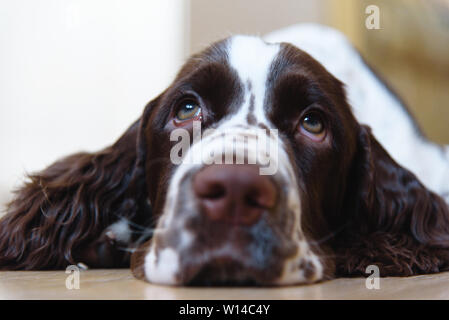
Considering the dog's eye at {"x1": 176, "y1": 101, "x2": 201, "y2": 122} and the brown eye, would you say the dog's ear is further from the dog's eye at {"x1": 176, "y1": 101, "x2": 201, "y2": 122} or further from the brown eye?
the brown eye

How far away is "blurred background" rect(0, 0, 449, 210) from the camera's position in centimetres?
532

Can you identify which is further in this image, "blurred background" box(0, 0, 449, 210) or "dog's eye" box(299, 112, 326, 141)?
"blurred background" box(0, 0, 449, 210)

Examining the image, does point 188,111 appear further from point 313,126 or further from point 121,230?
point 121,230

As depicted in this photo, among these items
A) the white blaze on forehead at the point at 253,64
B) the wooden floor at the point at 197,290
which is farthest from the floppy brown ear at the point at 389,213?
the white blaze on forehead at the point at 253,64

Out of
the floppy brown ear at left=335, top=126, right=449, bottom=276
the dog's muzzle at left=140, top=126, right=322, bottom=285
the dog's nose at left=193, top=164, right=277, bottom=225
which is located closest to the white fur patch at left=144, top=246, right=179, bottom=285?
the dog's muzzle at left=140, top=126, right=322, bottom=285

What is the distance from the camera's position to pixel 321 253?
1.63m

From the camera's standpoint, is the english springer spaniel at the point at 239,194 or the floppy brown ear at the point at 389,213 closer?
the english springer spaniel at the point at 239,194

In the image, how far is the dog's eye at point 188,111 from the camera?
5.94 ft

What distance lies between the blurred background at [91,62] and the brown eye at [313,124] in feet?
10.8

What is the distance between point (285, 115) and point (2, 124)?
4.22 metres

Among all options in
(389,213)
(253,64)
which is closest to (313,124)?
(253,64)

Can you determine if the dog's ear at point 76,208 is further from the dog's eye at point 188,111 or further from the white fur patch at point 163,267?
the white fur patch at point 163,267
